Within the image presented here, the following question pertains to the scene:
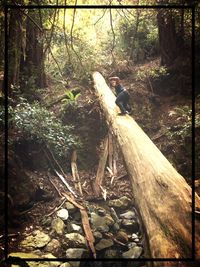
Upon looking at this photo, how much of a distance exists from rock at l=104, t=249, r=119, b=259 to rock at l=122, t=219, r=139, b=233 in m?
0.50

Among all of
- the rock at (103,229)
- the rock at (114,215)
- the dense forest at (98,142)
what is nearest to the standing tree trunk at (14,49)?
the dense forest at (98,142)

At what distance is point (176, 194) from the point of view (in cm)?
299

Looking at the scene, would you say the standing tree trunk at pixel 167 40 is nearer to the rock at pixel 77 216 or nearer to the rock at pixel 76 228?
the rock at pixel 77 216

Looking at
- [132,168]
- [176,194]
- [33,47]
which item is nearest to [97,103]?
[33,47]

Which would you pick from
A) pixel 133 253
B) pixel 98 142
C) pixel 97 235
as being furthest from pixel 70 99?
pixel 133 253

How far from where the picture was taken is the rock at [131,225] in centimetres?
435

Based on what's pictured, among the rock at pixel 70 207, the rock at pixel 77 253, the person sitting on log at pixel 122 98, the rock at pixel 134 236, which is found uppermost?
the person sitting on log at pixel 122 98

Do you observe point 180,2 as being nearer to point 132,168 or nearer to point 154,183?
point 132,168

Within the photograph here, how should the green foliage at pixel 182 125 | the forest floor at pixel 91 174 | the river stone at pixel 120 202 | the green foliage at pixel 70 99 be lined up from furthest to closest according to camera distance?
the green foliage at pixel 70 99 < the green foliage at pixel 182 125 < the river stone at pixel 120 202 < the forest floor at pixel 91 174

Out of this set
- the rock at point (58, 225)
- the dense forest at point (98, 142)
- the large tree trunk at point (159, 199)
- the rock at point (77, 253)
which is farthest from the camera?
the rock at point (58, 225)

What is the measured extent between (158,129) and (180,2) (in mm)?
2757

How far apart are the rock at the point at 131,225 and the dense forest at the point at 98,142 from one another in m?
0.02

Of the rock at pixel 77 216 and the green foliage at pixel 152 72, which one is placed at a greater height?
the green foliage at pixel 152 72

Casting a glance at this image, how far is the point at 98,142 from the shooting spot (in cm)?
657
